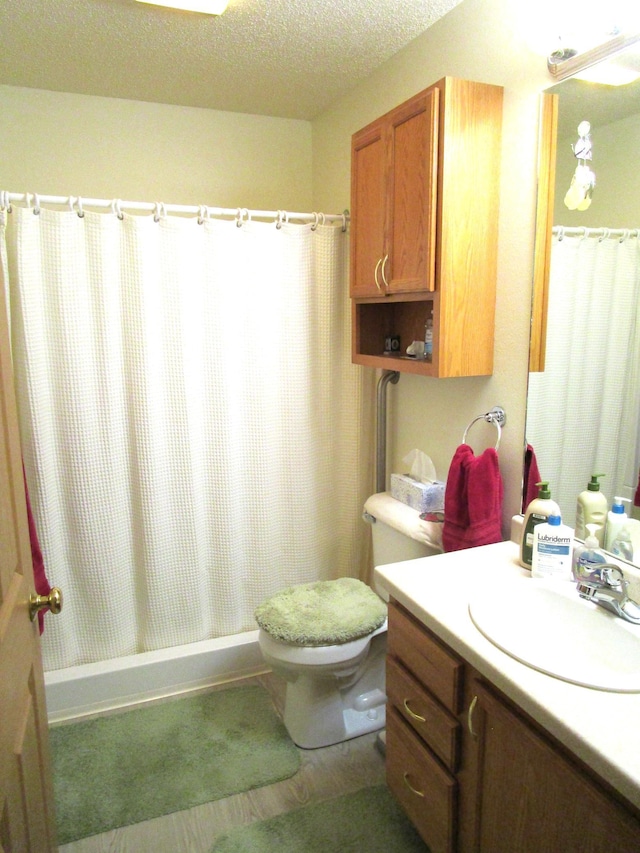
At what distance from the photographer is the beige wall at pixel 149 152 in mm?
2400

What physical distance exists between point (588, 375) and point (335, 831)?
1.43 metres

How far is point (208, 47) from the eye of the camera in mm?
2020

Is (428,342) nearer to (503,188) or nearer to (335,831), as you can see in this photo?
(503,188)

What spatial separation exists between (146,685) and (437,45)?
2487 millimetres

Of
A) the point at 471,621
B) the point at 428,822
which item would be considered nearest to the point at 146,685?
the point at 428,822

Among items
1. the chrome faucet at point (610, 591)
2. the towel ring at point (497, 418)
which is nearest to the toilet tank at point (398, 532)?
the towel ring at point (497, 418)

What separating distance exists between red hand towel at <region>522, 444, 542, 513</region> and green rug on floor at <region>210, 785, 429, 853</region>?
989 mm

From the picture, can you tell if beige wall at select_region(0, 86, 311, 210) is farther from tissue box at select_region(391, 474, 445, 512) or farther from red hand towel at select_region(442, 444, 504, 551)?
red hand towel at select_region(442, 444, 504, 551)

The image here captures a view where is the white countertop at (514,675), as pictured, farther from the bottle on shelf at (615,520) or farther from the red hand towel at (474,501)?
the bottle on shelf at (615,520)

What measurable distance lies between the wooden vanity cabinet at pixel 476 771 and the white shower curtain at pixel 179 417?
105cm

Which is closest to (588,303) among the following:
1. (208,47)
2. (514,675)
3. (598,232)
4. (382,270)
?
(598,232)

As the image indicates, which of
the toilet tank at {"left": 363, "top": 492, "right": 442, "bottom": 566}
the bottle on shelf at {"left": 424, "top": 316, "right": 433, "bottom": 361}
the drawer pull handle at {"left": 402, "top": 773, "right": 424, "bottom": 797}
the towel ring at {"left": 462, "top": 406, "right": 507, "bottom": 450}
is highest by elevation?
the bottle on shelf at {"left": 424, "top": 316, "right": 433, "bottom": 361}

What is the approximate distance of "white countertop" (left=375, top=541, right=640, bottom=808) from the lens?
33.9 inches

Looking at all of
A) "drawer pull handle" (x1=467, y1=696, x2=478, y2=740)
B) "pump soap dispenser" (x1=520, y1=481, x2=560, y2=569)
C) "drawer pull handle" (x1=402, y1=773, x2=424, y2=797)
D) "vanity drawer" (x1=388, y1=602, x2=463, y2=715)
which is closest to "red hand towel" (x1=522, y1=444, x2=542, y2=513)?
"pump soap dispenser" (x1=520, y1=481, x2=560, y2=569)
